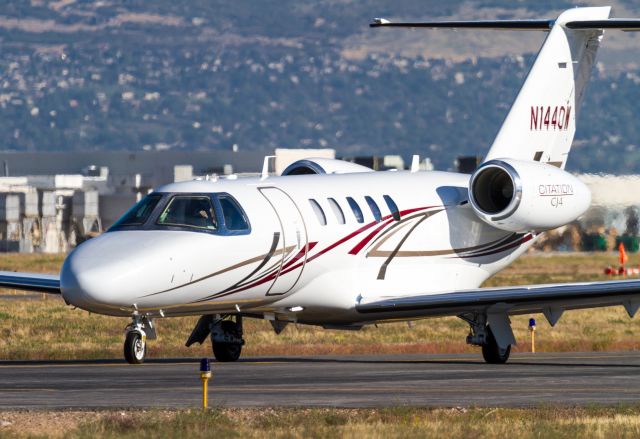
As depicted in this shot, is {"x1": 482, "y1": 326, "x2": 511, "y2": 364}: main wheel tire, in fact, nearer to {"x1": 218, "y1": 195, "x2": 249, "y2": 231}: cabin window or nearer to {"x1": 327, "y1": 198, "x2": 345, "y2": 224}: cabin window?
{"x1": 327, "y1": 198, "x2": 345, "y2": 224}: cabin window

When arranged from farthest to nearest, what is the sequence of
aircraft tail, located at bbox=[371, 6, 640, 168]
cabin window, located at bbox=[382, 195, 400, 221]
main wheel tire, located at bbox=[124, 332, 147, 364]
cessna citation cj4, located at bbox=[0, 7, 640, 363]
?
aircraft tail, located at bbox=[371, 6, 640, 168] < cabin window, located at bbox=[382, 195, 400, 221] < main wheel tire, located at bbox=[124, 332, 147, 364] < cessna citation cj4, located at bbox=[0, 7, 640, 363]

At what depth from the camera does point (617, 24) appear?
29625mm

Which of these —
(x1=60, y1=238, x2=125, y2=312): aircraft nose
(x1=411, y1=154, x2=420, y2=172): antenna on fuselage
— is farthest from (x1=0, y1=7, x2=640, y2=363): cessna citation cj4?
(x1=411, y1=154, x2=420, y2=172): antenna on fuselage

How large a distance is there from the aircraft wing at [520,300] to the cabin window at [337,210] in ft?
4.83

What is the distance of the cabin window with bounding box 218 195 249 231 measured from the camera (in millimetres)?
25375

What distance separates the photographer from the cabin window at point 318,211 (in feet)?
88.9

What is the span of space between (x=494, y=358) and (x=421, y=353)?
6803 mm

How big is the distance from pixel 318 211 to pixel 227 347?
10.1 ft

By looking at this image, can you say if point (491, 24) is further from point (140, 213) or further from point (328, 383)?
point (328, 383)

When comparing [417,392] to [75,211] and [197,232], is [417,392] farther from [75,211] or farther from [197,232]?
[75,211]

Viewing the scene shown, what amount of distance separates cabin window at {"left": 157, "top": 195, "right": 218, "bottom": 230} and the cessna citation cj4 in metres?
0.02

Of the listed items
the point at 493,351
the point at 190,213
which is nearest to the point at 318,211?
the point at 190,213

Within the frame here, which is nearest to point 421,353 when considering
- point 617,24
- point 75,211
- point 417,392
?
point 617,24

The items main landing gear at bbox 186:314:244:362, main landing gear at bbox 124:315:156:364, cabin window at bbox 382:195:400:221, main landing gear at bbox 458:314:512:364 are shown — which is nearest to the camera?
main landing gear at bbox 124:315:156:364
